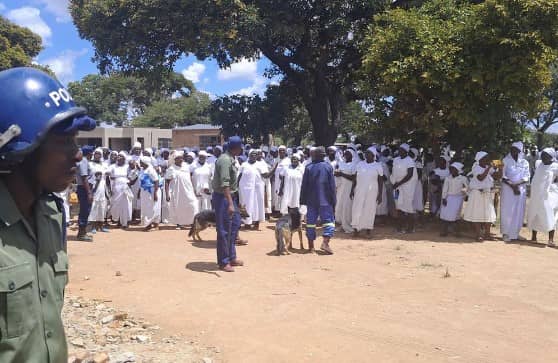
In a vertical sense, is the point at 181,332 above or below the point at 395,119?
below

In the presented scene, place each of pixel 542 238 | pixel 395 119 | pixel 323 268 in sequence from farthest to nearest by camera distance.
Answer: pixel 395 119
pixel 542 238
pixel 323 268

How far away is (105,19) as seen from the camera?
14688mm

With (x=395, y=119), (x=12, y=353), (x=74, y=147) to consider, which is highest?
(x=395, y=119)

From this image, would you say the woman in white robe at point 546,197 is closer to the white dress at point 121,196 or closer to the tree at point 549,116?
the white dress at point 121,196

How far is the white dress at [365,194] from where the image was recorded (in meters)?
9.45

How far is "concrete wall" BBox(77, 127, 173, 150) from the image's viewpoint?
33.1m

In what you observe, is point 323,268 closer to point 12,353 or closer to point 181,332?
point 181,332

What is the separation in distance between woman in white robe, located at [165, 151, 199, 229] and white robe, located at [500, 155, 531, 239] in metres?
6.51

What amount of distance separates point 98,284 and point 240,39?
28.4 feet

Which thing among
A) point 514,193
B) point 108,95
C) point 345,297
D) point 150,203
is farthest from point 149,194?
point 108,95

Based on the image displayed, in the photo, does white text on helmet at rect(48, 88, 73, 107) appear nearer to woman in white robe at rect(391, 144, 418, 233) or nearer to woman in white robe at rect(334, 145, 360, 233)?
woman in white robe at rect(334, 145, 360, 233)

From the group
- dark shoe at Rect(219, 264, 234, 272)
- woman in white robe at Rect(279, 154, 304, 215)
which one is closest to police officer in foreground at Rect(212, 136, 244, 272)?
dark shoe at Rect(219, 264, 234, 272)

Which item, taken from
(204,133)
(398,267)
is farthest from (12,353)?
(204,133)

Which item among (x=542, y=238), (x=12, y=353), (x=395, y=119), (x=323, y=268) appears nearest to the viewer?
(x=12, y=353)
